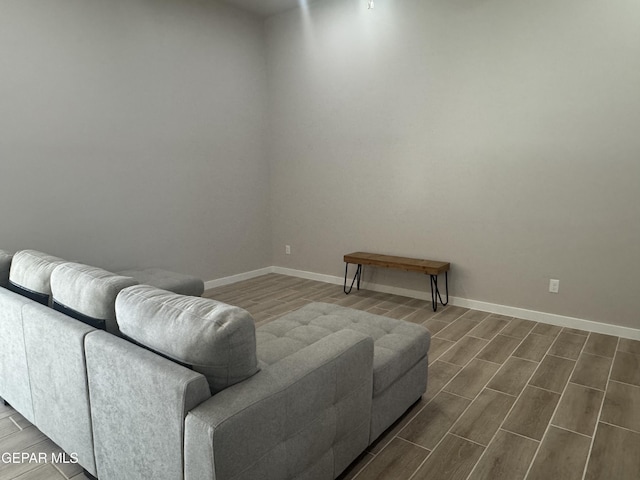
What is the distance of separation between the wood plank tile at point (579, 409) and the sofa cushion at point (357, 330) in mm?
805

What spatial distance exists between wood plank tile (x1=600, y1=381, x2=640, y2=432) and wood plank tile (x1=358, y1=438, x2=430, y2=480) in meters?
1.11

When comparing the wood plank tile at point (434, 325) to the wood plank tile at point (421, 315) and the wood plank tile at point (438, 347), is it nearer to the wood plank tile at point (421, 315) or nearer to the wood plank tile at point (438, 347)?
the wood plank tile at point (421, 315)

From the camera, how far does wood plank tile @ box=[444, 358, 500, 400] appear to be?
2.53 meters

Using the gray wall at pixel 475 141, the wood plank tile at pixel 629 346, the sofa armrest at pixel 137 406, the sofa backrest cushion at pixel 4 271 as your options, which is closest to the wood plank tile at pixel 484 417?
the wood plank tile at pixel 629 346

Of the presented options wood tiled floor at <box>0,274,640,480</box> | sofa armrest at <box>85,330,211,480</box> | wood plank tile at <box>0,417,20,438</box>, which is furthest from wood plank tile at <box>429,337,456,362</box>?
wood plank tile at <box>0,417,20,438</box>

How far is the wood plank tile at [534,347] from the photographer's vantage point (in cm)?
300

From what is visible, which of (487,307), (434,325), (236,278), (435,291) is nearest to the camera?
(434,325)

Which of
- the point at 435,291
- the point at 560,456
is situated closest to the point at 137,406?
the point at 560,456

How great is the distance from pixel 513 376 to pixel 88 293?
2.55m

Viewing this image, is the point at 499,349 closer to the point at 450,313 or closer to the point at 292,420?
the point at 450,313

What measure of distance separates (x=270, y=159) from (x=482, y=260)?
116 inches

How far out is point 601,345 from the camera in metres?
3.18

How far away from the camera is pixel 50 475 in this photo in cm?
187

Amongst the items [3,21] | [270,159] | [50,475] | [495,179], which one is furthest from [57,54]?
[495,179]
